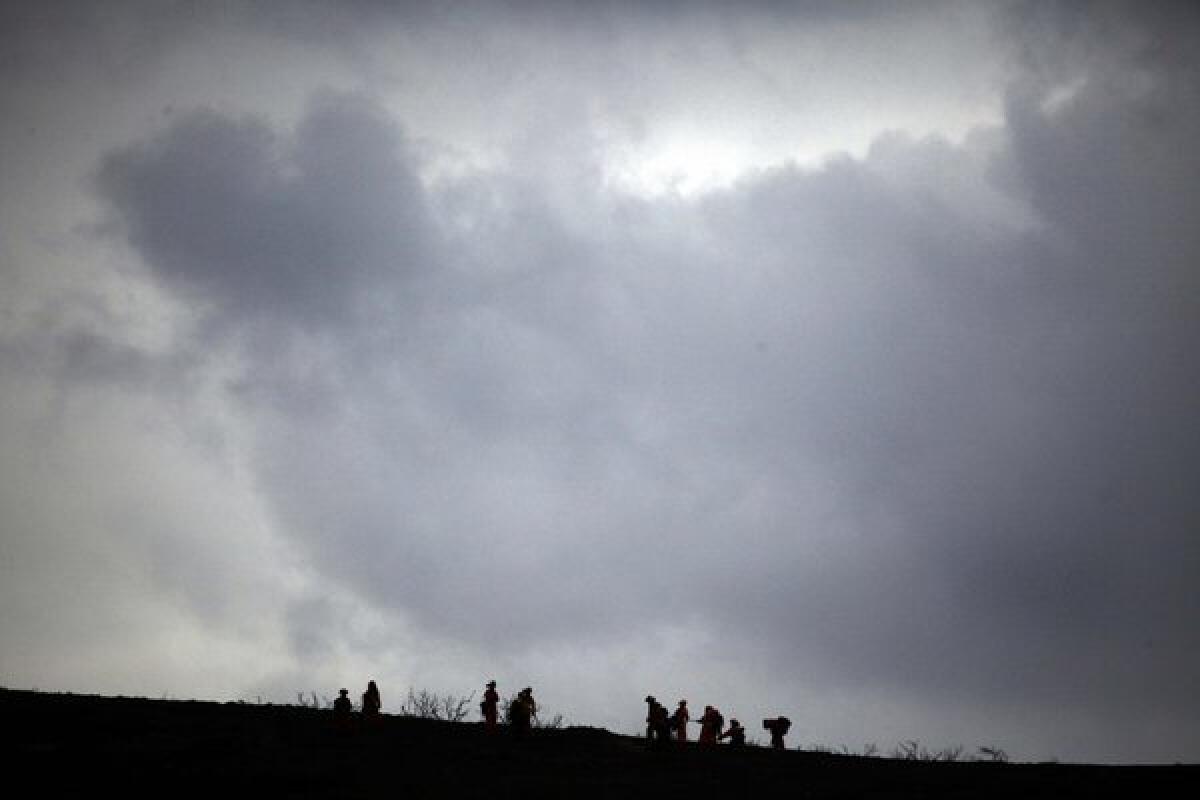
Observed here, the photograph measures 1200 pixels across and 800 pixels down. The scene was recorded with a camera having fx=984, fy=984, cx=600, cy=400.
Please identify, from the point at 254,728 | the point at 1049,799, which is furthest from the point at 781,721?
the point at 254,728

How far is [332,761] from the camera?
1150 inches

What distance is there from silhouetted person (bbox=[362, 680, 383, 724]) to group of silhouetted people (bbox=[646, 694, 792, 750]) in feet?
33.0

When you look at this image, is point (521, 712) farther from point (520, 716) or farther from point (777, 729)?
point (777, 729)

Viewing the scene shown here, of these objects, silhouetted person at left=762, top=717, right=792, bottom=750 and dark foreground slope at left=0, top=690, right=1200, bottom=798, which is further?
silhouetted person at left=762, top=717, right=792, bottom=750

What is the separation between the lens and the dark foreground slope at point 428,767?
25.9m

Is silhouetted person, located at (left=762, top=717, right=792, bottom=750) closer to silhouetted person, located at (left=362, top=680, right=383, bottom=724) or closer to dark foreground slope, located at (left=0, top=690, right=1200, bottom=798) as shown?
dark foreground slope, located at (left=0, top=690, right=1200, bottom=798)

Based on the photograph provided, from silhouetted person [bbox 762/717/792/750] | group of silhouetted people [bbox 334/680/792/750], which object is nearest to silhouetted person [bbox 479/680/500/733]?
group of silhouetted people [bbox 334/680/792/750]

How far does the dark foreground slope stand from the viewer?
25.9 meters

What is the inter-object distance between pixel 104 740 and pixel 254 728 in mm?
4937

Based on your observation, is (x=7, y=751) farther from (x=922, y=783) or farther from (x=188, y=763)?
(x=922, y=783)

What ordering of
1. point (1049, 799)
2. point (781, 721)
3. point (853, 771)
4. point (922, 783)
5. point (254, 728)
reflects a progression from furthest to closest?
1. point (781, 721)
2. point (254, 728)
3. point (853, 771)
4. point (922, 783)
5. point (1049, 799)

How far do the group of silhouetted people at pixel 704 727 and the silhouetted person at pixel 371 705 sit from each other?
396 inches

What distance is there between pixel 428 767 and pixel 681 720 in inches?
417

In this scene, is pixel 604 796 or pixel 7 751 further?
pixel 7 751
